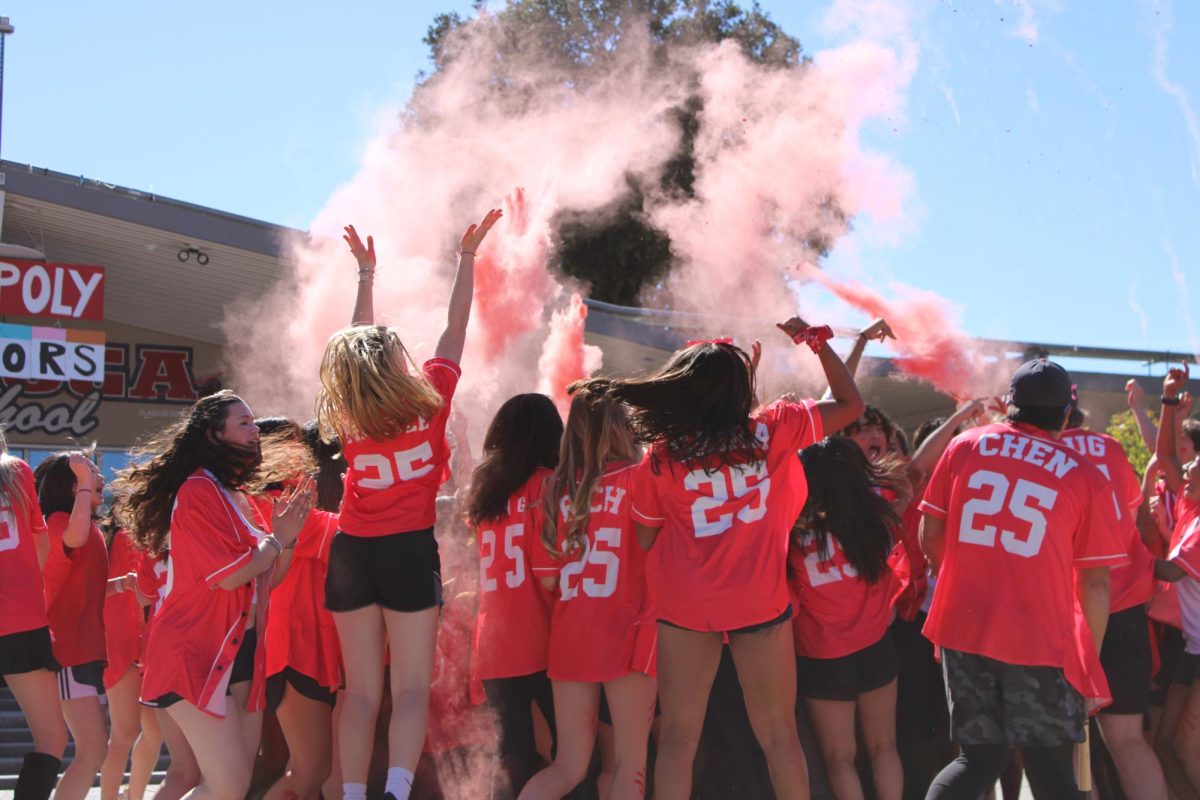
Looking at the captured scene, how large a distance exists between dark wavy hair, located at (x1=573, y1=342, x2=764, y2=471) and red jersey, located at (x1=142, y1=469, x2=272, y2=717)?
5.16 feet

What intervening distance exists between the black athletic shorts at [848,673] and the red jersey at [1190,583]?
4.76 ft

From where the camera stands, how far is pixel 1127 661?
493 cm

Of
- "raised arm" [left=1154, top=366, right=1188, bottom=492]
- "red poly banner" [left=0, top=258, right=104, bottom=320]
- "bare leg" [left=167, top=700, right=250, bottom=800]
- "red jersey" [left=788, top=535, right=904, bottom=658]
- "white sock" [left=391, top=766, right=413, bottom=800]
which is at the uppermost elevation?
"red poly banner" [left=0, top=258, right=104, bottom=320]

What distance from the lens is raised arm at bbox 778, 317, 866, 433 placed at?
4.12 m

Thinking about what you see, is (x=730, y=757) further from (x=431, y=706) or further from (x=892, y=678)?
(x=431, y=706)

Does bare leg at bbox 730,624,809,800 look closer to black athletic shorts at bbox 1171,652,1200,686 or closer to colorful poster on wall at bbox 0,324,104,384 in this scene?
black athletic shorts at bbox 1171,652,1200,686

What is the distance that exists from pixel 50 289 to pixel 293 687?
1024cm

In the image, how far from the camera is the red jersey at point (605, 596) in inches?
178

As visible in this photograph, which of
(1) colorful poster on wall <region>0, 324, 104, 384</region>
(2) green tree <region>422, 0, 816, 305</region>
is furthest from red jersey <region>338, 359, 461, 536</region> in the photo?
(2) green tree <region>422, 0, 816, 305</region>

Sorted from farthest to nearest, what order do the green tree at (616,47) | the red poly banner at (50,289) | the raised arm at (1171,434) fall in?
1. the green tree at (616,47)
2. the red poly banner at (50,289)
3. the raised arm at (1171,434)

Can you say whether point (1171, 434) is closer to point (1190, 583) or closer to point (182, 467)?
point (1190, 583)

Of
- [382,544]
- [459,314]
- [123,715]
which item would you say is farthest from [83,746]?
[459,314]

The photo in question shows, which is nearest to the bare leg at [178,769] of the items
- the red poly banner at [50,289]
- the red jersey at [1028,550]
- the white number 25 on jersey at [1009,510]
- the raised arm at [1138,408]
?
the red jersey at [1028,550]

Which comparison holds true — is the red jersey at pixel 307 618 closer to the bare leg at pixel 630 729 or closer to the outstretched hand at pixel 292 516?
the outstretched hand at pixel 292 516
